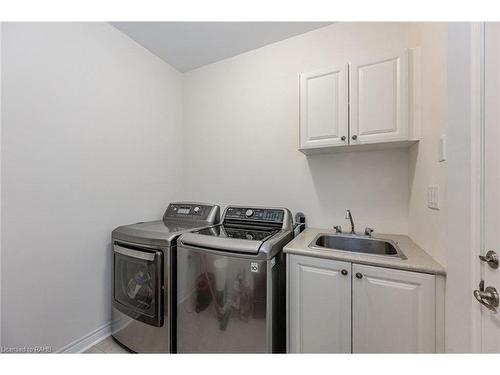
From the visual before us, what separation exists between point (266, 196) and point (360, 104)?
44.0 inches

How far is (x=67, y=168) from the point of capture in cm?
151

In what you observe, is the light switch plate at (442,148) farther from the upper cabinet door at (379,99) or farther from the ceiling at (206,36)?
the ceiling at (206,36)

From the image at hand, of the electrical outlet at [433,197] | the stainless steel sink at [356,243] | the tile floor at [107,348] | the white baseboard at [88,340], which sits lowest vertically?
the tile floor at [107,348]

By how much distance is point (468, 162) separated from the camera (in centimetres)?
88

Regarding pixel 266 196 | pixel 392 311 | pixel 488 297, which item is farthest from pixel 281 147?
pixel 488 297

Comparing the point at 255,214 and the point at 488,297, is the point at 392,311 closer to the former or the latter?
the point at 488,297

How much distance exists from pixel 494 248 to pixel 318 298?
2.66 feet

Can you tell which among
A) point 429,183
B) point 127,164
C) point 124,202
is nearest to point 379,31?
point 429,183

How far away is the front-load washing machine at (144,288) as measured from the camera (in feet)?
4.80

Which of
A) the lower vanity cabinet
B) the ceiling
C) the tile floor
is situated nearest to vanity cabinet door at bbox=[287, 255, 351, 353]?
the lower vanity cabinet

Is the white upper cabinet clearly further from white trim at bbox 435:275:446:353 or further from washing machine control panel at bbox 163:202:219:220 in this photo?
washing machine control panel at bbox 163:202:219:220

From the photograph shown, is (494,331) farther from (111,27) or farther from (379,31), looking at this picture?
(111,27)

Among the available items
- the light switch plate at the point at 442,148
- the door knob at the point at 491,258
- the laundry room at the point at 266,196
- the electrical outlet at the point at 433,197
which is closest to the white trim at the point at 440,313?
the laundry room at the point at 266,196

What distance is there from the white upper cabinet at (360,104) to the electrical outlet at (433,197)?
360mm
